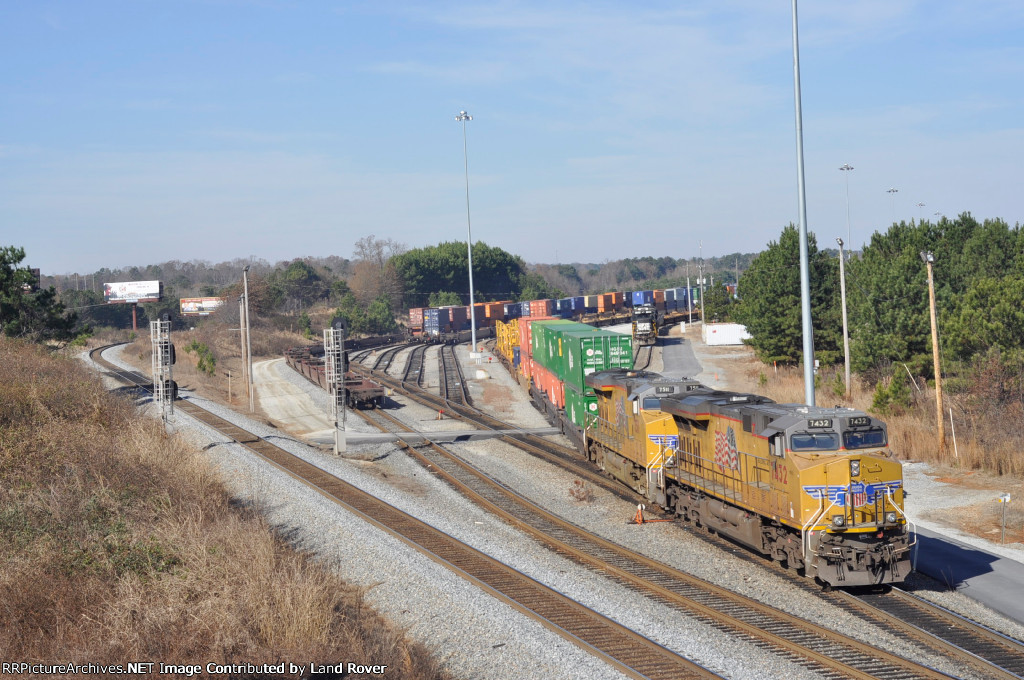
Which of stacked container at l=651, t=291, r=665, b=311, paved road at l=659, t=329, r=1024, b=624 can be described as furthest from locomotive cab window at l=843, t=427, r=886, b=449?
stacked container at l=651, t=291, r=665, b=311

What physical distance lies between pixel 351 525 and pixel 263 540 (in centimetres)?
393

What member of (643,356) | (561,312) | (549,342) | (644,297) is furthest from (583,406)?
(644,297)

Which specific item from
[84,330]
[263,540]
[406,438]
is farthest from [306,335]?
[263,540]

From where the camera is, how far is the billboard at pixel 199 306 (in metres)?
106

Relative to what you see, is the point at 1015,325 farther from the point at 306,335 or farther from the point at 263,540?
the point at 306,335

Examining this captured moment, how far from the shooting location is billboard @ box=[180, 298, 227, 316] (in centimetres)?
10625

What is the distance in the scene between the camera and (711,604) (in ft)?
49.4

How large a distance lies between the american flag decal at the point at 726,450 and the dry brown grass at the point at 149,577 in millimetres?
8192

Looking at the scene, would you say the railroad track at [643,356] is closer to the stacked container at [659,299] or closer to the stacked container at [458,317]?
the stacked container at [458,317]

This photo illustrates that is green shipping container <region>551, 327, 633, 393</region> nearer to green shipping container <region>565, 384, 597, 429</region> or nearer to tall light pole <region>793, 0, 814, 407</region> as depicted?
green shipping container <region>565, 384, 597, 429</region>

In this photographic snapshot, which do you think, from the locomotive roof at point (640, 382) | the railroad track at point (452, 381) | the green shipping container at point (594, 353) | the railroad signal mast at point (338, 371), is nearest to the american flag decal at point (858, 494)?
the locomotive roof at point (640, 382)

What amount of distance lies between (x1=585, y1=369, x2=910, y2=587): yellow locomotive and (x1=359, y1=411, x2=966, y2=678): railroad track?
1575 millimetres

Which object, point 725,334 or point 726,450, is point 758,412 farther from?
point 725,334

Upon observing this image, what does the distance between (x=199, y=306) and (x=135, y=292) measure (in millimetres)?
9749
